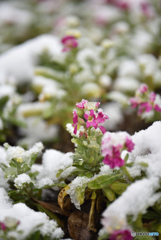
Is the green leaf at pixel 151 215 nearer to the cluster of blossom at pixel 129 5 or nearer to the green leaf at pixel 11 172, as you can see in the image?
the green leaf at pixel 11 172

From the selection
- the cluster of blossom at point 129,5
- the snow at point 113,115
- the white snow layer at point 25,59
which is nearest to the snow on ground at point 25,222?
the snow at point 113,115

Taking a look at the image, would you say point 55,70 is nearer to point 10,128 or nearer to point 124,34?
point 10,128

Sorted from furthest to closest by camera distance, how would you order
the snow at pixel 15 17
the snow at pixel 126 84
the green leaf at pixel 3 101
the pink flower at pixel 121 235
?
the snow at pixel 15 17 < the snow at pixel 126 84 < the green leaf at pixel 3 101 < the pink flower at pixel 121 235

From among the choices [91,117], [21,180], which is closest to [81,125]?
[91,117]

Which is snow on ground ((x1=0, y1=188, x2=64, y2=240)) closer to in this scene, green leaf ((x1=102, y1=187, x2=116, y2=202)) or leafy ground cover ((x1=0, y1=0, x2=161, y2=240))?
leafy ground cover ((x1=0, y1=0, x2=161, y2=240))

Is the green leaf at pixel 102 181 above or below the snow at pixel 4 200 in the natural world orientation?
below

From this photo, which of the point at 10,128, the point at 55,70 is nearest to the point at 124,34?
the point at 55,70
